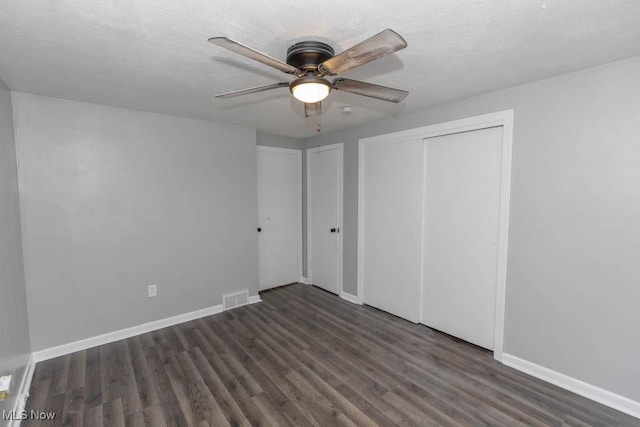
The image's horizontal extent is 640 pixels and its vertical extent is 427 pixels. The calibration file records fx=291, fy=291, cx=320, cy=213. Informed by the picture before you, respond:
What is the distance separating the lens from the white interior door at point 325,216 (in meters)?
4.09

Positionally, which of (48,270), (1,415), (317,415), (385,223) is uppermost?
(385,223)

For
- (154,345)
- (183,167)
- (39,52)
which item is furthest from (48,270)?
(39,52)

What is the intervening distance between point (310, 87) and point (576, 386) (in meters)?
2.79

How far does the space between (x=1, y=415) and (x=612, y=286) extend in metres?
3.88

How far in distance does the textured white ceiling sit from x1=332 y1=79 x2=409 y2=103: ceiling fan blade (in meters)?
0.23

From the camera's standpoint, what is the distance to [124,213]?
2.95 metres

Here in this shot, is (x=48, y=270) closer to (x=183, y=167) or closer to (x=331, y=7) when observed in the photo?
(x=183, y=167)

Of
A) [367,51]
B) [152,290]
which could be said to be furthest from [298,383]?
[367,51]

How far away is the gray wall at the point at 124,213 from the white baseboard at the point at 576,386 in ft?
9.90

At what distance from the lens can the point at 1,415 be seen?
5.44 feet

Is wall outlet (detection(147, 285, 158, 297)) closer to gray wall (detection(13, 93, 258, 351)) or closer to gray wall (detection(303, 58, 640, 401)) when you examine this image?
gray wall (detection(13, 93, 258, 351))

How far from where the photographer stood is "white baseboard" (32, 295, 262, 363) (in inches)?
103

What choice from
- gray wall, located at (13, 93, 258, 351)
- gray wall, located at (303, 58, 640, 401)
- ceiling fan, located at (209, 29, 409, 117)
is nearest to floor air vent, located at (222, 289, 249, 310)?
gray wall, located at (13, 93, 258, 351)

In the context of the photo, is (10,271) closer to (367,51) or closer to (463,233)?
(367,51)
